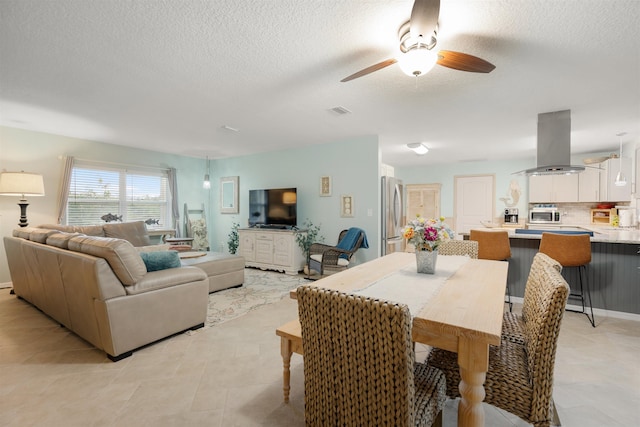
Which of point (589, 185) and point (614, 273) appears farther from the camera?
point (589, 185)

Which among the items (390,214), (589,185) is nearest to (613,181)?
(589,185)

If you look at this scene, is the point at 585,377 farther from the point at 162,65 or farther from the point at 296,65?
the point at 162,65

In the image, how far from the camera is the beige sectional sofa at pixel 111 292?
2.29 m

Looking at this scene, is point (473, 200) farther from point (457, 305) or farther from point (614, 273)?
point (457, 305)

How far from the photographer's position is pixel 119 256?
230 centimetres

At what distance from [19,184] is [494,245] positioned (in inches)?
243

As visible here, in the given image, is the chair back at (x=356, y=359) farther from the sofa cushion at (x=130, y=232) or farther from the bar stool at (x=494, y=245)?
the sofa cushion at (x=130, y=232)

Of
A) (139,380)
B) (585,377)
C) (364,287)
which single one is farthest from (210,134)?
(585,377)

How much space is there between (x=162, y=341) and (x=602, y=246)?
4.78 meters

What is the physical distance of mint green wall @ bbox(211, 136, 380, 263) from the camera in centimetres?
498

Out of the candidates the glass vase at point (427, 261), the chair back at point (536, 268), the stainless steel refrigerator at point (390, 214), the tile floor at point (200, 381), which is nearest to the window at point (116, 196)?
the tile floor at point (200, 381)

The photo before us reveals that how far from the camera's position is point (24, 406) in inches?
71.6

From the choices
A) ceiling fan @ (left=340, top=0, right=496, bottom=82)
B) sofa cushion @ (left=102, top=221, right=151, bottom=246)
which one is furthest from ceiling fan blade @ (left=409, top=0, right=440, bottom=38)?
sofa cushion @ (left=102, top=221, right=151, bottom=246)

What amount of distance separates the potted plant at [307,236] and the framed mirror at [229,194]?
6.71 feet
